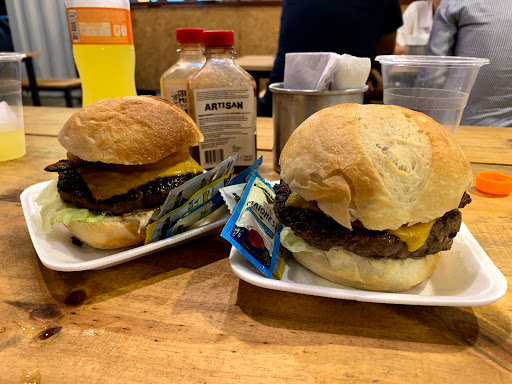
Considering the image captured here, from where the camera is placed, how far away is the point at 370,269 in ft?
2.96

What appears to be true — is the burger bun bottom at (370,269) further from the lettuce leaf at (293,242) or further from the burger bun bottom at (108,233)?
the burger bun bottom at (108,233)

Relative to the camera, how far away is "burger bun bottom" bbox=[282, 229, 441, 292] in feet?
2.95

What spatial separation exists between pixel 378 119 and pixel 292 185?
28cm

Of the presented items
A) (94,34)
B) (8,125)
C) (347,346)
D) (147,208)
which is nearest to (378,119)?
(347,346)

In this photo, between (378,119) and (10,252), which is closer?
(378,119)

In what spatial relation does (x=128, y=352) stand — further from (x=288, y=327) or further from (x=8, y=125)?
(x=8, y=125)

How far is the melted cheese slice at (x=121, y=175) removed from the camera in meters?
1.13

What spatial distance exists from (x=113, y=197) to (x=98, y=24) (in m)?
0.99

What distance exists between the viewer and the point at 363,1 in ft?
8.54

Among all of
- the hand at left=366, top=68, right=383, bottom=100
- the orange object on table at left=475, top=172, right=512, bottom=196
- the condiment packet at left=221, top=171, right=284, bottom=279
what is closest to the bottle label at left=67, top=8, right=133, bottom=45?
the condiment packet at left=221, top=171, right=284, bottom=279

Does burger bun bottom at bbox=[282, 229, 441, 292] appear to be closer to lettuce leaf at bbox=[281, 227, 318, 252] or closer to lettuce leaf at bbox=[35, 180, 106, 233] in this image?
lettuce leaf at bbox=[281, 227, 318, 252]

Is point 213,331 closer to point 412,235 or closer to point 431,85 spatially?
point 412,235

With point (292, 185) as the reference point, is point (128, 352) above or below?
below

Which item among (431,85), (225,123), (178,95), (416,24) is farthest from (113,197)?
(416,24)
